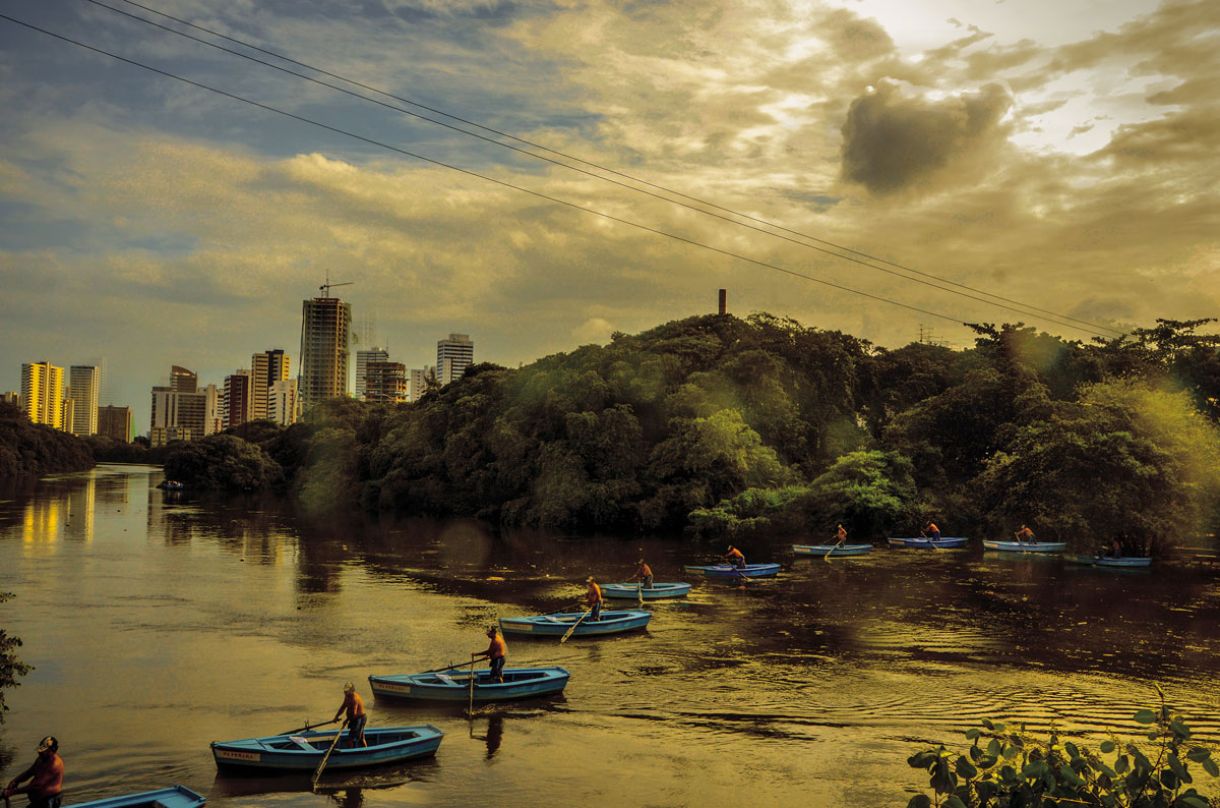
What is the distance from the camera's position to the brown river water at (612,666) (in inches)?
732

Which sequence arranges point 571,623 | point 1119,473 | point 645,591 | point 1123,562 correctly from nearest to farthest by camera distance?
point 571,623 < point 645,591 < point 1123,562 < point 1119,473

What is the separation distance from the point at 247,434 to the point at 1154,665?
483ft

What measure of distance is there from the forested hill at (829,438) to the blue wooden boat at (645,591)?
965 inches

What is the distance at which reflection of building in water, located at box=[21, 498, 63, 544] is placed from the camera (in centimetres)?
5892

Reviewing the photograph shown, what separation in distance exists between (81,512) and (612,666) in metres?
67.8

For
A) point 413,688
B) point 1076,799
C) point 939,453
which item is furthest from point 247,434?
point 1076,799

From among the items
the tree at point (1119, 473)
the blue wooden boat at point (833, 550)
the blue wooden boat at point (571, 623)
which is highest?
the tree at point (1119, 473)

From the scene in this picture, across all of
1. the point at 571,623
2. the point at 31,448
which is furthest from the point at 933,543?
the point at 31,448

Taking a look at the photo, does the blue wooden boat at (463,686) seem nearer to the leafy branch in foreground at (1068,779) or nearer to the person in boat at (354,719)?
the person in boat at (354,719)

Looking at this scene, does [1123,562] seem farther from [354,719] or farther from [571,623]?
[354,719]

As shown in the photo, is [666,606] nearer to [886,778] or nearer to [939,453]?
[886,778]

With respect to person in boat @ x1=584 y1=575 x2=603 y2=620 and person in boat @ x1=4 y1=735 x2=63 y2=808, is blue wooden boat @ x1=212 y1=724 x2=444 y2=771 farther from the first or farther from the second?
person in boat @ x1=584 y1=575 x2=603 y2=620

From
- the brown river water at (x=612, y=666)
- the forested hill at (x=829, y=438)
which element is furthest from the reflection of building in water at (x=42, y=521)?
the forested hill at (x=829, y=438)

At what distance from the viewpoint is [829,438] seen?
77.7 metres
